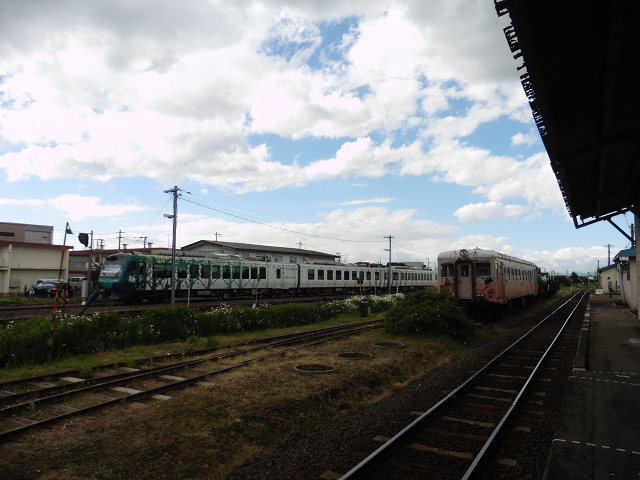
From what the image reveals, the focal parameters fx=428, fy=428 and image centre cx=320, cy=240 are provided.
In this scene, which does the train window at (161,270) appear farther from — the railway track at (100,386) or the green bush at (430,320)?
the green bush at (430,320)

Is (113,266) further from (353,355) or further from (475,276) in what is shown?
(475,276)

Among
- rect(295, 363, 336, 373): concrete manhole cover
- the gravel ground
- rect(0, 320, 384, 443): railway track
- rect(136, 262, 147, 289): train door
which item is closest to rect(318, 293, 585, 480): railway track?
the gravel ground

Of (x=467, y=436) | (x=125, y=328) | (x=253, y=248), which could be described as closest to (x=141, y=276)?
(x=125, y=328)

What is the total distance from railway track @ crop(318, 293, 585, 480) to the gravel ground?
0.07 m

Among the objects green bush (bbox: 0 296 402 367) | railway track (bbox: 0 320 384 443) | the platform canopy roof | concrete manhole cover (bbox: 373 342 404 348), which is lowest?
railway track (bbox: 0 320 384 443)

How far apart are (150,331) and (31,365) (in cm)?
335

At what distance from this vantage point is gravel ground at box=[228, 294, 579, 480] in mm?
4578

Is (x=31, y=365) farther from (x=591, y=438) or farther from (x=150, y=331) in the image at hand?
(x=591, y=438)

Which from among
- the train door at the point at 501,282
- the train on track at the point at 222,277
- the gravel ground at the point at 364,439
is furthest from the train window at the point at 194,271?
the gravel ground at the point at 364,439

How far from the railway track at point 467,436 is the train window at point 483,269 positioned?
358 inches

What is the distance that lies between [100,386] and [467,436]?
232 inches

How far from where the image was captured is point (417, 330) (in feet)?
44.8

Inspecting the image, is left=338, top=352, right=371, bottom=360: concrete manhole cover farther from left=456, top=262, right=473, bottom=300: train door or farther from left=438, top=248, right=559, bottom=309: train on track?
left=456, top=262, right=473, bottom=300: train door

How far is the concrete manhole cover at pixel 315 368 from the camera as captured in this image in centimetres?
870
